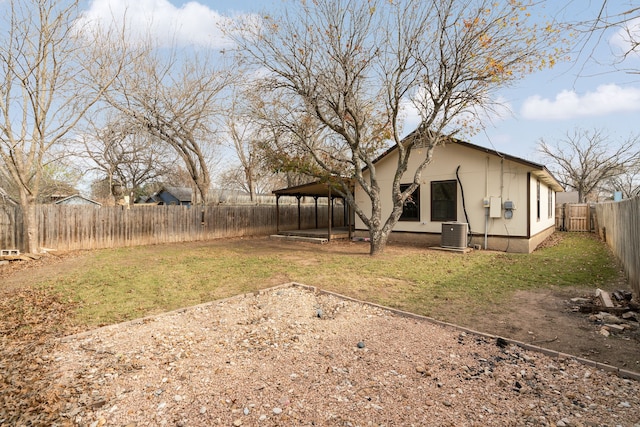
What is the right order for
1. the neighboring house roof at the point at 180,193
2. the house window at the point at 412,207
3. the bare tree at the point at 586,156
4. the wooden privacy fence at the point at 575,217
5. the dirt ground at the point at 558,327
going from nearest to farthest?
the dirt ground at the point at 558,327, the house window at the point at 412,207, the wooden privacy fence at the point at 575,217, the bare tree at the point at 586,156, the neighboring house roof at the point at 180,193

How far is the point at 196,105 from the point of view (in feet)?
50.3

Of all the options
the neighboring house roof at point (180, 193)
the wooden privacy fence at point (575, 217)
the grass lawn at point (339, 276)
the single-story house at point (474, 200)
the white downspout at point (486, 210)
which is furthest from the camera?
the neighboring house roof at point (180, 193)

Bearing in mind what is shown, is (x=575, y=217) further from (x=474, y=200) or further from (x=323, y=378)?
(x=323, y=378)

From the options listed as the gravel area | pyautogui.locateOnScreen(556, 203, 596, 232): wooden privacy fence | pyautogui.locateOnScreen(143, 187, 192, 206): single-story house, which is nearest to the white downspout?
the gravel area

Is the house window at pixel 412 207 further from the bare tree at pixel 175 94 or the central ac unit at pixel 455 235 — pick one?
the bare tree at pixel 175 94

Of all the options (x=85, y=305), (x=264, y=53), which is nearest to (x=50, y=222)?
(x=85, y=305)

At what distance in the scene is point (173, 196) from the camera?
32344 mm

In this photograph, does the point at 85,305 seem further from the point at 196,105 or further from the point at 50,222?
the point at 196,105

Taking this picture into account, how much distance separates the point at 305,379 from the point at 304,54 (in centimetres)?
849

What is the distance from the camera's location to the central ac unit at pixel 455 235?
33.8 ft

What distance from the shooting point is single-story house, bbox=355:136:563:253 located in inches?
403

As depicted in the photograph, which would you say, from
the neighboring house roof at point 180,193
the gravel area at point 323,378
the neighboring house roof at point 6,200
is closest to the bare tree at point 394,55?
the gravel area at point 323,378

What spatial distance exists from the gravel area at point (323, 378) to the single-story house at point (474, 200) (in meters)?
7.86

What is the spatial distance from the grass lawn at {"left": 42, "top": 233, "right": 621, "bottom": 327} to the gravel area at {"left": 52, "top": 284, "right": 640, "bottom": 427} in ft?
3.27
